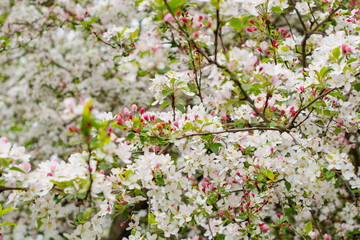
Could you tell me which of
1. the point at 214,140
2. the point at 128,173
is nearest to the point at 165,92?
the point at 214,140

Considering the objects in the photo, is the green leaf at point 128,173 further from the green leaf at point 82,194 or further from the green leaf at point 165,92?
the green leaf at point 165,92

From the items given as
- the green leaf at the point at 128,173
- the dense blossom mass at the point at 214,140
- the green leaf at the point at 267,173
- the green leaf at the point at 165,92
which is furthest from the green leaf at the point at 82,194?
the green leaf at the point at 267,173

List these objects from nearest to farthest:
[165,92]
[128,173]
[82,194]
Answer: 1. [82,194]
2. [128,173]
3. [165,92]

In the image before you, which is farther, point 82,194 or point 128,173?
point 128,173

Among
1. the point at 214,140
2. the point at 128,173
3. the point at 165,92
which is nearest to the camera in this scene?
the point at 128,173

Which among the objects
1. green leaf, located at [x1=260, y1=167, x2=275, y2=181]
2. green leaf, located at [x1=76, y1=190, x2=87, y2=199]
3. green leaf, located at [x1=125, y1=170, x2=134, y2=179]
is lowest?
Result: green leaf, located at [x1=76, y1=190, x2=87, y2=199]

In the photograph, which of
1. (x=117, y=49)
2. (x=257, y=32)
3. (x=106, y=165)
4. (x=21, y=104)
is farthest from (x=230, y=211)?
(x=21, y=104)

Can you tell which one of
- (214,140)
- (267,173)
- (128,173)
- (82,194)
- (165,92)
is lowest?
(82,194)

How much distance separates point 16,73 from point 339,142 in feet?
18.8

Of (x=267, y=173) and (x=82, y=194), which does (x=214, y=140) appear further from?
(x=82, y=194)

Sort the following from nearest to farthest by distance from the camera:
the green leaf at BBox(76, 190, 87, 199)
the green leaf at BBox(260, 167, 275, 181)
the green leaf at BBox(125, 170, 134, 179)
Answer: the green leaf at BBox(76, 190, 87, 199)
the green leaf at BBox(125, 170, 134, 179)
the green leaf at BBox(260, 167, 275, 181)

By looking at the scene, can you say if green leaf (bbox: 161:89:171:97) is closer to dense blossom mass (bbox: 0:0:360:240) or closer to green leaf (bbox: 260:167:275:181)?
dense blossom mass (bbox: 0:0:360:240)

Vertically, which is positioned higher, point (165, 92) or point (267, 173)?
point (165, 92)

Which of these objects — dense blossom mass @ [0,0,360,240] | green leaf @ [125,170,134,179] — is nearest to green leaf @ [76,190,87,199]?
dense blossom mass @ [0,0,360,240]
